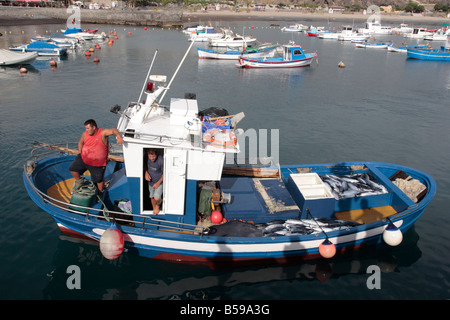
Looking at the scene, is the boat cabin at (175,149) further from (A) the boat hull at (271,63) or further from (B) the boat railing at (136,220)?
(A) the boat hull at (271,63)

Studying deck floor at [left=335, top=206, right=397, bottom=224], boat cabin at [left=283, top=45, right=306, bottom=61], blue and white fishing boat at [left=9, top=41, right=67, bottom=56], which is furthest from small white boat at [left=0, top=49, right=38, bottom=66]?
deck floor at [left=335, top=206, right=397, bottom=224]

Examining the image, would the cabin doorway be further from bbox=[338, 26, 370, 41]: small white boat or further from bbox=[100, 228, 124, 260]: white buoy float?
bbox=[338, 26, 370, 41]: small white boat

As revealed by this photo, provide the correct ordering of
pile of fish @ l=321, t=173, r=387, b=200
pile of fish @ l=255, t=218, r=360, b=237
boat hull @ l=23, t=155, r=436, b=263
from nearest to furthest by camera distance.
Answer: boat hull @ l=23, t=155, r=436, b=263, pile of fish @ l=255, t=218, r=360, b=237, pile of fish @ l=321, t=173, r=387, b=200

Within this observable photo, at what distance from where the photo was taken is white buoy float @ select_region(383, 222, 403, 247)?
960 cm

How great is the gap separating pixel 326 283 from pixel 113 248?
6.31 meters

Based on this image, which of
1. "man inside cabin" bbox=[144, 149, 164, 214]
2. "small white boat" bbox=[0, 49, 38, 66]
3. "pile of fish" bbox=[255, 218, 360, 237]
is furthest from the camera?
"small white boat" bbox=[0, 49, 38, 66]

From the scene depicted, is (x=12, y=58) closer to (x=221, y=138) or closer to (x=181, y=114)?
(x=181, y=114)

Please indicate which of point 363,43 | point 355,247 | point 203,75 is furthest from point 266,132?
point 363,43

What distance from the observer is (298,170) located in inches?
496

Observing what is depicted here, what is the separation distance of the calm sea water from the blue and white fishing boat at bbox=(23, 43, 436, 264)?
77 cm

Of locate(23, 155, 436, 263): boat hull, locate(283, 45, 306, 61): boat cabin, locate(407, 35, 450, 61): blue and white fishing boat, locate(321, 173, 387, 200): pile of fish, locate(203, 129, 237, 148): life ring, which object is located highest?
locate(407, 35, 450, 61): blue and white fishing boat

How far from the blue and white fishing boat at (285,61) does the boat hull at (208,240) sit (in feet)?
110

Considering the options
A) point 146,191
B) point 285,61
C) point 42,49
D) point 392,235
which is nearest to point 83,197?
point 146,191

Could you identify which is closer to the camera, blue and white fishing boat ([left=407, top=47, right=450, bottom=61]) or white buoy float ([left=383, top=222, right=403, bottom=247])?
white buoy float ([left=383, top=222, right=403, bottom=247])
